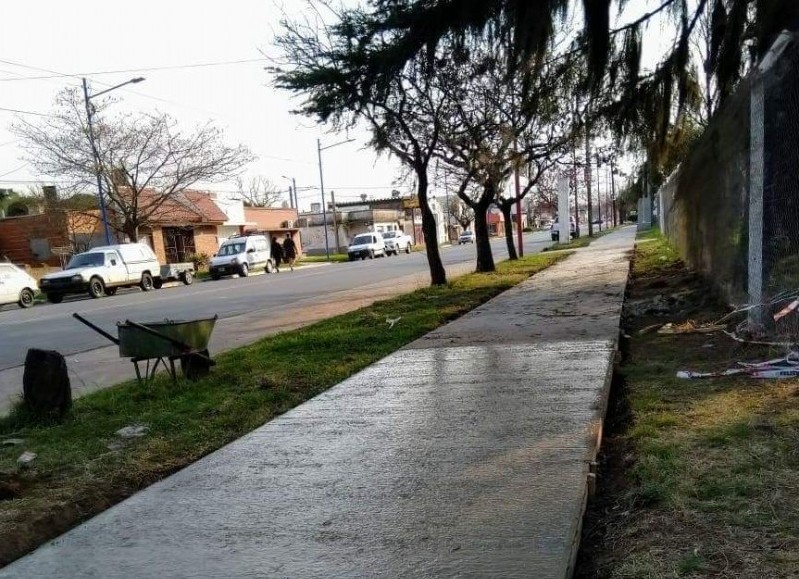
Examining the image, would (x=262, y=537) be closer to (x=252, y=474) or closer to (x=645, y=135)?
(x=252, y=474)

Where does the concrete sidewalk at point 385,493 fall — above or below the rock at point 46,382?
below

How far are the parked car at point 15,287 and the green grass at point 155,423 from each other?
16.7 metres

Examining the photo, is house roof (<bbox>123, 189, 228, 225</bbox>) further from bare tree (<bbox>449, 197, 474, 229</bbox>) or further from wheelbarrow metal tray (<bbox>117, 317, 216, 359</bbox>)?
bare tree (<bbox>449, 197, 474, 229</bbox>)

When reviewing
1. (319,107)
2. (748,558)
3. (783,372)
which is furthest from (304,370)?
(748,558)

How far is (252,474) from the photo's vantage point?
146 inches

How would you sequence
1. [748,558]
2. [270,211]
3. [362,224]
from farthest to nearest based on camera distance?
[362,224] → [270,211] → [748,558]

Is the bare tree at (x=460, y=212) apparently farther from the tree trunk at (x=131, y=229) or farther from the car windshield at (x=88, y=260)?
the car windshield at (x=88, y=260)

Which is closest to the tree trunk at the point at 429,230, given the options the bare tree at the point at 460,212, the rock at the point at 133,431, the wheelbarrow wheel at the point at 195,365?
the wheelbarrow wheel at the point at 195,365

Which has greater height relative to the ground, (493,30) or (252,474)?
(493,30)

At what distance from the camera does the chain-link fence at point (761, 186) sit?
199 inches

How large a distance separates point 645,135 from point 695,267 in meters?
4.57

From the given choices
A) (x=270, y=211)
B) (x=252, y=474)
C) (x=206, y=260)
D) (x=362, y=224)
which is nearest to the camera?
(x=252, y=474)

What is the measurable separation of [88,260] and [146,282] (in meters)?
2.45

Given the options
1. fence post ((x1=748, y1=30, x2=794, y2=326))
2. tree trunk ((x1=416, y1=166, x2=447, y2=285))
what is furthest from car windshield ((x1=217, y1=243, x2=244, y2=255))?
fence post ((x1=748, y1=30, x2=794, y2=326))
